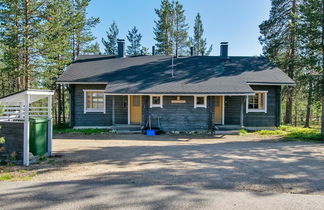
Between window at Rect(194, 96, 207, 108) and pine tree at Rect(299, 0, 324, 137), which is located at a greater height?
pine tree at Rect(299, 0, 324, 137)

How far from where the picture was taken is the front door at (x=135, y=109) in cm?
1455

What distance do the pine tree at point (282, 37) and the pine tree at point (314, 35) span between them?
7806 millimetres

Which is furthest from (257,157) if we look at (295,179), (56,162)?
(56,162)

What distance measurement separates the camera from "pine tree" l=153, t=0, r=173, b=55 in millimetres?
29355

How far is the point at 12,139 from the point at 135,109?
874 centimetres

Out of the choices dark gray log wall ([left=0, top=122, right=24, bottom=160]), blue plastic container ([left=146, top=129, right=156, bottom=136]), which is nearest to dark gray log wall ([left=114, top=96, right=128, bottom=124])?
blue plastic container ([left=146, top=129, right=156, bottom=136])

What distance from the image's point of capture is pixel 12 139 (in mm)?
6215

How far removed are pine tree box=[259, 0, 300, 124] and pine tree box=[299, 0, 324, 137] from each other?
781 cm

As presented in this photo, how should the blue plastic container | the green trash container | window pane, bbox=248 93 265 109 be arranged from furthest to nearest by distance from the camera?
window pane, bbox=248 93 265 109 → the blue plastic container → the green trash container

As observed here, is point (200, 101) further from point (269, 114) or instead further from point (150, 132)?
point (269, 114)

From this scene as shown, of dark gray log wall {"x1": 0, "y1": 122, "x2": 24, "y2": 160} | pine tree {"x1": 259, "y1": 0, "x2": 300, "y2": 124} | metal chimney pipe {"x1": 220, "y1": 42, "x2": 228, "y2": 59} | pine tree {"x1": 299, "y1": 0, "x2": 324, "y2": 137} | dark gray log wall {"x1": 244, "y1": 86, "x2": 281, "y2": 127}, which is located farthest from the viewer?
pine tree {"x1": 259, "y1": 0, "x2": 300, "y2": 124}

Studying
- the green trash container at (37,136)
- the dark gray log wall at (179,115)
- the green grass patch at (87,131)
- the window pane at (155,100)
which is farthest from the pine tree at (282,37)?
the green trash container at (37,136)

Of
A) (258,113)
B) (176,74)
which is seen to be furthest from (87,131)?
(258,113)

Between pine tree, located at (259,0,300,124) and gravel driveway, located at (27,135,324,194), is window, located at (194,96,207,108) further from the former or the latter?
pine tree, located at (259,0,300,124)
